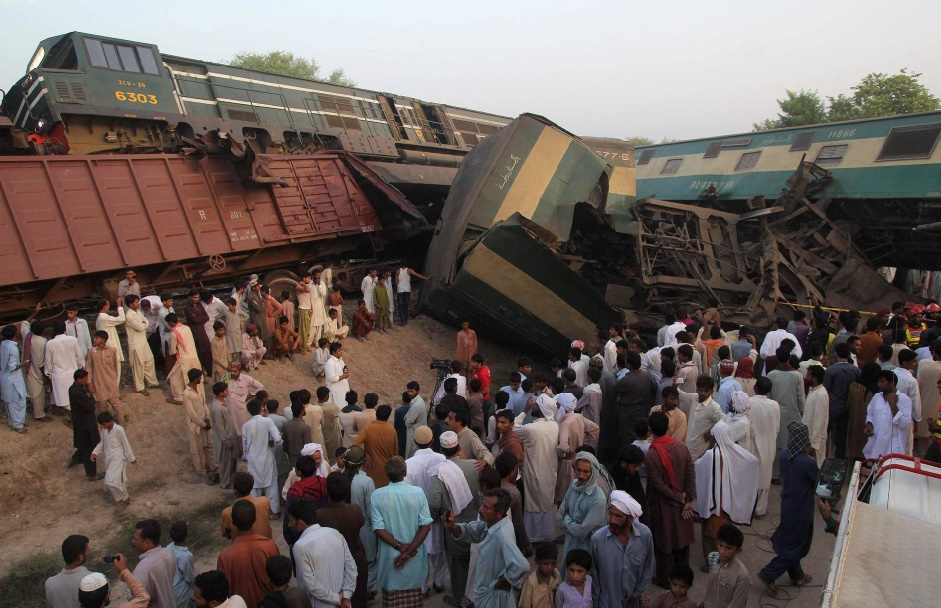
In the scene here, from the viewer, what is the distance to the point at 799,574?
5.09 m

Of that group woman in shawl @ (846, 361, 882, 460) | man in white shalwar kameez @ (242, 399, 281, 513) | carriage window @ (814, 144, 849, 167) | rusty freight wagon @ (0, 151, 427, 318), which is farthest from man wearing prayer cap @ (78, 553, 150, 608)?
carriage window @ (814, 144, 849, 167)

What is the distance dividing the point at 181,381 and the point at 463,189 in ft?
18.7

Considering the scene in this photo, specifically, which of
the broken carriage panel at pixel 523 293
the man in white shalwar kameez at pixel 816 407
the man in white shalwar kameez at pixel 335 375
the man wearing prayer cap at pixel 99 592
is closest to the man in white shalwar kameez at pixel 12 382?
the man in white shalwar kameez at pixel 335 375

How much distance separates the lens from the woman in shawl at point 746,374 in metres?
6.32

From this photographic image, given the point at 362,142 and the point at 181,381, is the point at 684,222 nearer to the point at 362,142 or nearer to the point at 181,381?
the point at 362,142

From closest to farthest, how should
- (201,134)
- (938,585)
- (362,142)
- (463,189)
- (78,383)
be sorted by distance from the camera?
(938,585) → (78,383) → (463,189) → (201,134) → (362,142)

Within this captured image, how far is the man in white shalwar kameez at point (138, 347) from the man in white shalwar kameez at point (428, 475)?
17.6ft

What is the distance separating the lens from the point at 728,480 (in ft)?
17.1

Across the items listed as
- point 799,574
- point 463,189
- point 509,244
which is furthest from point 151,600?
point 463,189

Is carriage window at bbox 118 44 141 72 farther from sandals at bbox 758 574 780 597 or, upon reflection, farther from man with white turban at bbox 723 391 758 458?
sandals at bbox 758 574 780 597

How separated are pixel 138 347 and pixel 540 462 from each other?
19.9 feet

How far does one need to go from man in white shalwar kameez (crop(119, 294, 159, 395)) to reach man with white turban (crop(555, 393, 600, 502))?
592cm

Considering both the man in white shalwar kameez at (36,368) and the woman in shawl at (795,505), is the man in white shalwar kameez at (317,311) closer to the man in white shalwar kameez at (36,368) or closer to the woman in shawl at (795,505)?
the man in white shalwar kameez at (36,368)

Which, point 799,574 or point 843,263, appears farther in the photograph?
point 843,263
